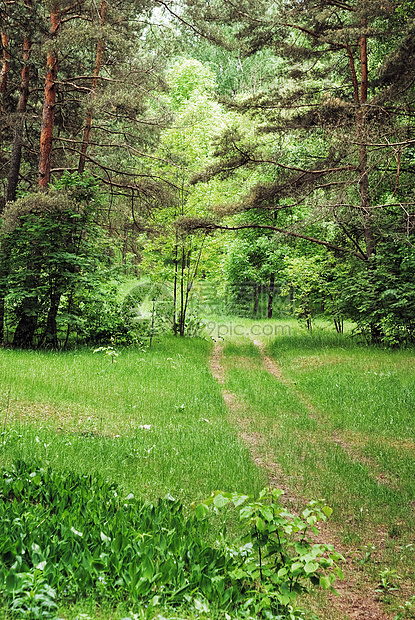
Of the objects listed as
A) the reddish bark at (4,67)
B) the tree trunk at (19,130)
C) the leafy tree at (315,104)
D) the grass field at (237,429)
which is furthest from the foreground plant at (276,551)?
the reddish bark at (4,67)

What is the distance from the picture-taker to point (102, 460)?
20.3ft

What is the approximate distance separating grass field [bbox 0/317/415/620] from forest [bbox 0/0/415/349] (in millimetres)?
2198

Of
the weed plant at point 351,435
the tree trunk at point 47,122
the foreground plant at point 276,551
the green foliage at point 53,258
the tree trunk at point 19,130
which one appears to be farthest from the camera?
the tree trunk at point 19,130

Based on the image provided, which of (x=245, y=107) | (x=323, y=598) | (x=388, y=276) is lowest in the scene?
(x=323, y=598)

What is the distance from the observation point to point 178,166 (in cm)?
1650

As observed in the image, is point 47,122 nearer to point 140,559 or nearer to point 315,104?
point 315,104

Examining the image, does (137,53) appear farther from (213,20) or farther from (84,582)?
(84,582)

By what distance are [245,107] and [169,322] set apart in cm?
795

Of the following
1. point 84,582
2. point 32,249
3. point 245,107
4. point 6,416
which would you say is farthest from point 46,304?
point 84,582

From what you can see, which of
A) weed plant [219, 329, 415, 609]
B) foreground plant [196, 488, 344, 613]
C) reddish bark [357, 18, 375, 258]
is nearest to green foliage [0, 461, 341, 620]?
foreground plant [196, 488, 344, 613]

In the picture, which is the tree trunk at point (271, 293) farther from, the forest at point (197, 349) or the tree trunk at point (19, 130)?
the tree trunk at point (19, 130)

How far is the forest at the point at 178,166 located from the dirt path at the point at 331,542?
586 centimetres

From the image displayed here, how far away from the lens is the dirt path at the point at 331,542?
154 inches

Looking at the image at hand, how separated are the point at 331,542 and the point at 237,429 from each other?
340 cm
